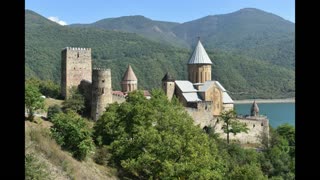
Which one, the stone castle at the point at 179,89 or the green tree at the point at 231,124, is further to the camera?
the green tree at the point at 231,124

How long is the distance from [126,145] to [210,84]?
1524cm

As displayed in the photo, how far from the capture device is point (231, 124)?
85.9 ft

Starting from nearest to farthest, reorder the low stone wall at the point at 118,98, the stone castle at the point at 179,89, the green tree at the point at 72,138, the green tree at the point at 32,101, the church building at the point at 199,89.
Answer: the green tree at the point at 72,138, the green tree at the point at 32,101, the stone castle at the point at 179,89, the low stone wall at the point at 118,98, the church building at the point at 199,89

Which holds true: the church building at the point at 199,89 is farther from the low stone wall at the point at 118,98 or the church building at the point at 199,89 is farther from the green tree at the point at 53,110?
the green tree at the point at 53,110

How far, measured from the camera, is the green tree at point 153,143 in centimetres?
1261

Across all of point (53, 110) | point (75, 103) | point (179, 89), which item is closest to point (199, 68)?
point (179, 89)

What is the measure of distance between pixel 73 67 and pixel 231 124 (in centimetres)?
973

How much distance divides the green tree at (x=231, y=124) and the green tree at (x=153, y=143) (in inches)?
304

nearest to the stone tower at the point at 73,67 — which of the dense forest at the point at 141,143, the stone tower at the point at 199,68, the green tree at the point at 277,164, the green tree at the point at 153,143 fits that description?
the dense forest at the point at 141,143

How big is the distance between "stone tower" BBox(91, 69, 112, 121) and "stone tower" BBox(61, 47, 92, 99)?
2240 millimetres

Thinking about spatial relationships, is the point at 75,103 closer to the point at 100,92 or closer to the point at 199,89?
the point at 100,92
